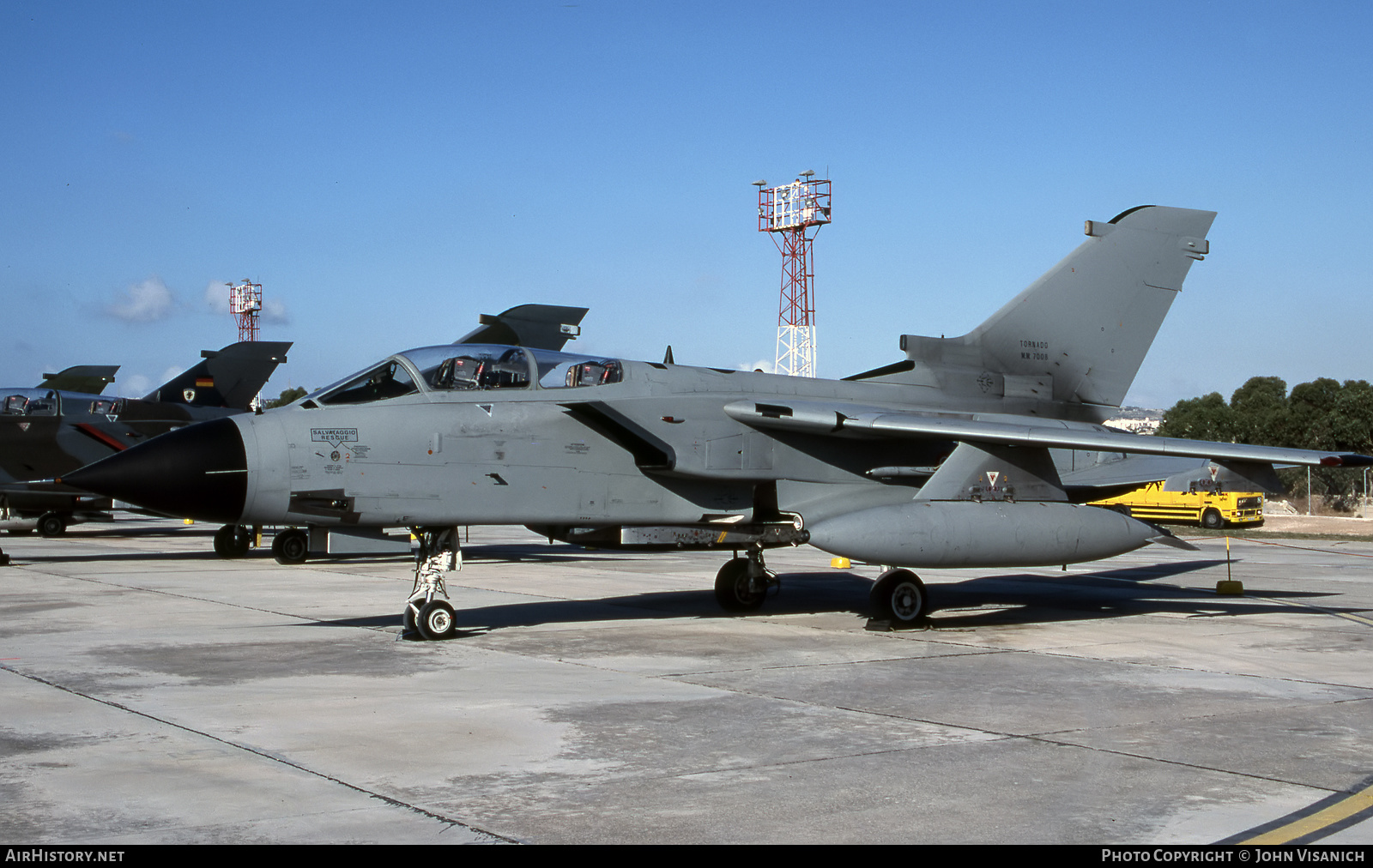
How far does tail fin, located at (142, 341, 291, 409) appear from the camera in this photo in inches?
1069

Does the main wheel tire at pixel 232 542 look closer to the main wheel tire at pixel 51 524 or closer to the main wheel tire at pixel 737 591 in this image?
the main wheel tire at pixel 51 524

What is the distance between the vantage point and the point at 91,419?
2467 centimetres

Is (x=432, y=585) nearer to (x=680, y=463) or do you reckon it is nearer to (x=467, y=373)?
(x=467, y=373)

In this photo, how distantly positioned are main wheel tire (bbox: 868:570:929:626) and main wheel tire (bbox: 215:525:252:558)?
48.4 feet

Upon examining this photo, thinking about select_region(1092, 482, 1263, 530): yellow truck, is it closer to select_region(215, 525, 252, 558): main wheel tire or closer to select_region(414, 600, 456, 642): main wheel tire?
select_region(215, 525, 252, 558): main wheel tire

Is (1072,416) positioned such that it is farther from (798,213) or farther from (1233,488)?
(798,213)

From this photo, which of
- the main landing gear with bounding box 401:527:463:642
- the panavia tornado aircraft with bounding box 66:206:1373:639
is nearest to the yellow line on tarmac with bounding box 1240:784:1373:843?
the panavia tornado aircraft with bounding box 66:206:1373:639

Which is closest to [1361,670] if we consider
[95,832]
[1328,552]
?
[95,832]

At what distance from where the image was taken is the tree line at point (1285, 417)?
213 ft

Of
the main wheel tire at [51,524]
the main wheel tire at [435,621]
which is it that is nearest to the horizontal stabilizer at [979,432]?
the main wheel tire at [435,621]

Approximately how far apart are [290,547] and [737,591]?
37.1 feet

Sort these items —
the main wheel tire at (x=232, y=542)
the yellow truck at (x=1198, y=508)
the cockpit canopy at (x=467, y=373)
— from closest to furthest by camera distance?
the cockpit canopy at (x=467, y=373), the main wheel tire at (x=232, y=542), the yellow truck at (x=1198, y=508)

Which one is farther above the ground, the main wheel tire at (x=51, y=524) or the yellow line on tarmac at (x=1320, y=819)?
the main wheel tire at (x=51, y=524)

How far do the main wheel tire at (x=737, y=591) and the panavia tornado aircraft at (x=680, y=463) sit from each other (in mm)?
22
